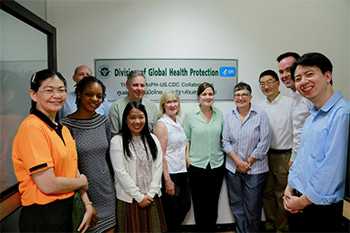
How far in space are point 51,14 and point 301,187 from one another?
9.87ft

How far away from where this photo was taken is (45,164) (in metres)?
1.62

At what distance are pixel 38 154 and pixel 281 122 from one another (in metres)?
2.37

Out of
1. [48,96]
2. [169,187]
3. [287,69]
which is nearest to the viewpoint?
[48,96]

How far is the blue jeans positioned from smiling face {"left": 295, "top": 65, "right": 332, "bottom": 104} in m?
1.57

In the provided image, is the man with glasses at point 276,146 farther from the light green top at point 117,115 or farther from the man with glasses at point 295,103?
the light green top at point 117,115

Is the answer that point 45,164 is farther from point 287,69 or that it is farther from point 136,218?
point 287,69

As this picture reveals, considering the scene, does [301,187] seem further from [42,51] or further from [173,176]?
[42,51]

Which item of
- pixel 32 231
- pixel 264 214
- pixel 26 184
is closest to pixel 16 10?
pixel 26 184

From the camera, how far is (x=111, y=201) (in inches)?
91.3

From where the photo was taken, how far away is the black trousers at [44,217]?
169cm

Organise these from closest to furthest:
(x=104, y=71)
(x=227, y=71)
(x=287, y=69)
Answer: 1. (x=287, y=69)
2. (x=104, y=71)
3. (x=227, y=71)

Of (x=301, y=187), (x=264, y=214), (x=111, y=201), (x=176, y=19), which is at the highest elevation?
(x=176, y=19)

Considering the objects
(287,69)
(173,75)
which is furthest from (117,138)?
(287,69)

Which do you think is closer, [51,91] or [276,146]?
[51,91]
